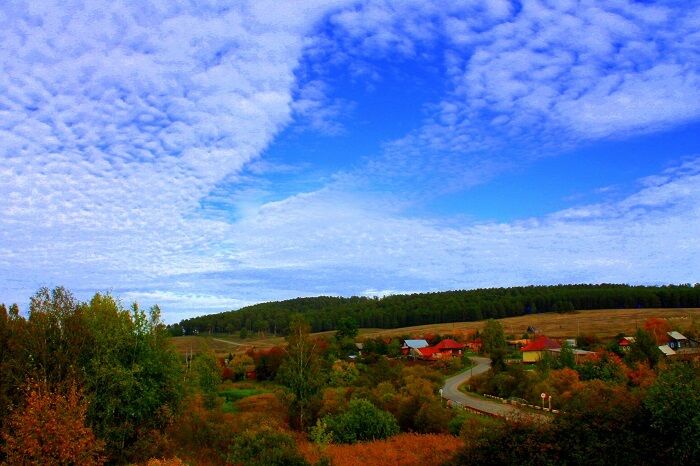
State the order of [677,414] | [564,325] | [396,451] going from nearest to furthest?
[677,414]
[396,451]
[564,325]

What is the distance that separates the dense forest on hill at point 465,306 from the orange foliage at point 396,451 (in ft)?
398

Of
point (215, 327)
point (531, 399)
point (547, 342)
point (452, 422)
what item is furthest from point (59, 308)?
point (215, 327)

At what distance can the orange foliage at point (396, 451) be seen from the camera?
25.1 m

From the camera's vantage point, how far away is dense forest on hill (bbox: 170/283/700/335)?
150125 millimetres

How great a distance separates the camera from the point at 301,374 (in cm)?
4091

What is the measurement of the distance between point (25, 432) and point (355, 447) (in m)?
16.4

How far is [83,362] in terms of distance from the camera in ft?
97.1

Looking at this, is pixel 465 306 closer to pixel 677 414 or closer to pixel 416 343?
pixel 416 343

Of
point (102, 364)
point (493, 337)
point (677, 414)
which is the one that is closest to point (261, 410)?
point (102, 364)

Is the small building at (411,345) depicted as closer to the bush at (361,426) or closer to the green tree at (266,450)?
the bush at (361,426)

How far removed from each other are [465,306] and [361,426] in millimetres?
136787

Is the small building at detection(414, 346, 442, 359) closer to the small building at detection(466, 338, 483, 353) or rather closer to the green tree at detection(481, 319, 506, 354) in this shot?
the small building at detection(466, 338, 483, 353)

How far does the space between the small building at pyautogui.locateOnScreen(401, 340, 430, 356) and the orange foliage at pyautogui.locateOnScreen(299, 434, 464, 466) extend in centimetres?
7282

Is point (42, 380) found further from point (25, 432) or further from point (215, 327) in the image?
point (215, 327)
